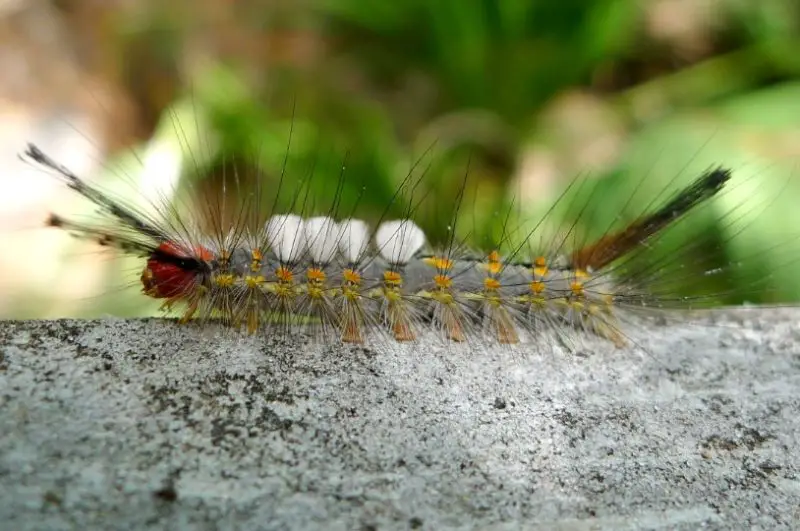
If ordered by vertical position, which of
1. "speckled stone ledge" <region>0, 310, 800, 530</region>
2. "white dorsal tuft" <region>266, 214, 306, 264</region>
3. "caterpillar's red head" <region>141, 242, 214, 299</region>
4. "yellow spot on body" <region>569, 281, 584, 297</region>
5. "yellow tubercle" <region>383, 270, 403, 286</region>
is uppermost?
"white dorsal tuft" <region>266, 214, 306, 264</region>

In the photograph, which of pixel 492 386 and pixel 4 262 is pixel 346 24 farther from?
pixel 492 386

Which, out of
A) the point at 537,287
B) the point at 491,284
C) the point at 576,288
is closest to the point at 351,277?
the point at 491,284

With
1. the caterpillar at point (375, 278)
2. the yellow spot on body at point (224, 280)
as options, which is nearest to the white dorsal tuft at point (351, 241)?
the caterpillar at point (375, 278)

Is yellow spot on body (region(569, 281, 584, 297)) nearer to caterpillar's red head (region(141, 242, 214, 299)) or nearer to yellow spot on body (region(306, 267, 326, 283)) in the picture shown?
yellow spot on body (region(306, 267, 326, 283))

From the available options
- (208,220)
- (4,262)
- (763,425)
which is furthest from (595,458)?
(4,262)

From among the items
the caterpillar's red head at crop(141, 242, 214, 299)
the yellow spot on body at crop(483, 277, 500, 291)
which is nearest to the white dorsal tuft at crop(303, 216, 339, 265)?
the caterpillar's red head at crop(141, 242, 214, 299)

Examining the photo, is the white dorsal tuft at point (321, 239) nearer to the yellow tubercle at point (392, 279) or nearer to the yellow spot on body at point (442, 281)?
the yellow tubercle at point (392, 279)
